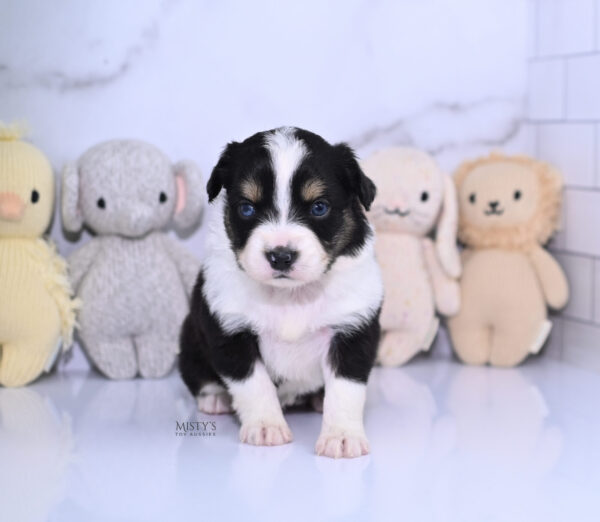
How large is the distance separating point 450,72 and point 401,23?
0.75 ft

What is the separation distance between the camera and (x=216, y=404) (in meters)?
2.22

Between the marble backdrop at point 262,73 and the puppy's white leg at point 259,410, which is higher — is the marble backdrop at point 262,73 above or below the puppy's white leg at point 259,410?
above

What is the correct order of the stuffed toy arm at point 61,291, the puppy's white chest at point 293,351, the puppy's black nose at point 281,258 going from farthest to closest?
the stuffed toy arm at point 61,291 → the puppy's white chest at point 293,351 → the puppy's black nose at point 281,258

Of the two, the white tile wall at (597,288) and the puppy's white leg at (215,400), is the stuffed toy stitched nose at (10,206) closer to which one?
the puppy's white leg at (215,400)

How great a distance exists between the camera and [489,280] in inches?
108

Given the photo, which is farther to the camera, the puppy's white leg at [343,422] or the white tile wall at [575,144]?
the white tile wall at [575,144]

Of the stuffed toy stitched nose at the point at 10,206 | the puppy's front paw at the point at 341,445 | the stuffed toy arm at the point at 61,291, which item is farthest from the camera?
the stuffed toy arm at the point at 61,291

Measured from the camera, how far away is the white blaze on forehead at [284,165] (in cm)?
179

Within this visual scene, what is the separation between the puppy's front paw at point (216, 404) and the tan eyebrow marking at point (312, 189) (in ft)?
2.14

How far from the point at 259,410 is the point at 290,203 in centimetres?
47

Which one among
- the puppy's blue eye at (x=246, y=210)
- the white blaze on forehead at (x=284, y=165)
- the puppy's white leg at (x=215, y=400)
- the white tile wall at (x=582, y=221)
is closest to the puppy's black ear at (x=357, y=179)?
the white blaze on forehead at (x=284, y=165)

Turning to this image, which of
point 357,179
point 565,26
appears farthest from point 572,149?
point 357,179

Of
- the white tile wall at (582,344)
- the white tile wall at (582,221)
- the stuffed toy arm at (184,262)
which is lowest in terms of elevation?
the white tile wall at (582,344)

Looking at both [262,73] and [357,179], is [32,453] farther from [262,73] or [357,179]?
[262,73]
